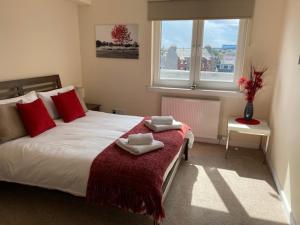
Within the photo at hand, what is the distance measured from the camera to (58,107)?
3.12 m

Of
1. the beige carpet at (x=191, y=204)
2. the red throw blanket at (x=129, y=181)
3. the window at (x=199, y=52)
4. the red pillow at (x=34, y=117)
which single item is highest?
the window at (x=199, y=52)

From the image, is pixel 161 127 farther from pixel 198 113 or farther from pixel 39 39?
pixel 39 39

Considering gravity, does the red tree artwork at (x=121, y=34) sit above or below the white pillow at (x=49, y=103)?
above

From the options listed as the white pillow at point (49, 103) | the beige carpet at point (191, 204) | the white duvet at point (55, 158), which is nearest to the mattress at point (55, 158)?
the white duvet at point (55, 158)

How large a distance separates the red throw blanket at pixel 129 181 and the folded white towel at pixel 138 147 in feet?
0.13

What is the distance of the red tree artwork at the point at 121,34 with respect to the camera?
3946 mm

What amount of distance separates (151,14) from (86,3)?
3.69 ft

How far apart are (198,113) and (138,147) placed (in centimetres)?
185

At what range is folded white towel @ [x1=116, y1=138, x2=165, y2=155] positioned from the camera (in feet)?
7.00

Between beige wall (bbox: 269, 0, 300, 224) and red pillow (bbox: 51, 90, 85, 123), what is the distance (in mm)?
2536

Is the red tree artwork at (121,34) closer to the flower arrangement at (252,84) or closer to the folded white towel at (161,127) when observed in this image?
the folded white towel at (161,127)

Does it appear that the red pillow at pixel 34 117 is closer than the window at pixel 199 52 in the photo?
Yes

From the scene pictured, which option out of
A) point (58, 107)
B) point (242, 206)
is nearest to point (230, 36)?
point (242, 206)

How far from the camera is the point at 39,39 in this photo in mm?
3342
